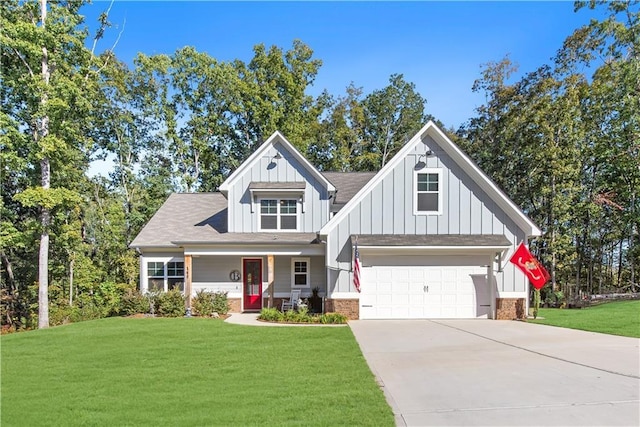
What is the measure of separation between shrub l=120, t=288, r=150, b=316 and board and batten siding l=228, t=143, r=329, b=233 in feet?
15.0

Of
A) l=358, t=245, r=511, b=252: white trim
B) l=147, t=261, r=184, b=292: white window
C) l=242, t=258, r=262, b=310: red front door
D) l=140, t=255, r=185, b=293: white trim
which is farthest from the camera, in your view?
l=147, t=261, r=184, b=292: white window

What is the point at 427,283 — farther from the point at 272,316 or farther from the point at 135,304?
the point at 135,304

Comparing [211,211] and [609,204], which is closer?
[211,211]

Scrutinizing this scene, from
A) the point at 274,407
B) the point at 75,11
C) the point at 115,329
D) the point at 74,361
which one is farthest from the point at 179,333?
the point at 75,11

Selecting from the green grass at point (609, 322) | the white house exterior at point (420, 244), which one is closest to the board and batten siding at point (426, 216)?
the white house exterior at point (420, 244)

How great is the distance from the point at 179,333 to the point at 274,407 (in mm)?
7871

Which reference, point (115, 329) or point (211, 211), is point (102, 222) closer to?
point (211, 211)

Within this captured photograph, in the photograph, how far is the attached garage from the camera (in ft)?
53.4

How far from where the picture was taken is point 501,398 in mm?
6027

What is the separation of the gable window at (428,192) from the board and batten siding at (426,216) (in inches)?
5.9

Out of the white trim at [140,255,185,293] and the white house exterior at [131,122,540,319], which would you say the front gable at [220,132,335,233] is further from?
Answer: the white trim at [140,255,185,293]

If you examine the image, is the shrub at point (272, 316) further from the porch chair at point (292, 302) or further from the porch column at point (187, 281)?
the porch column at point (187, 281)

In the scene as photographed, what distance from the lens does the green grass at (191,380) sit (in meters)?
5.47

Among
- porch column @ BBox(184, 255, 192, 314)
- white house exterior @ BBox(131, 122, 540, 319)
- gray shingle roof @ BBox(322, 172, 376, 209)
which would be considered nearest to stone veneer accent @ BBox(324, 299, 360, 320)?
white house exterior @ BBox(131, 122, 540, 319)
